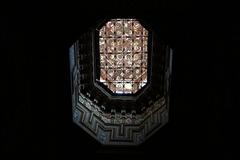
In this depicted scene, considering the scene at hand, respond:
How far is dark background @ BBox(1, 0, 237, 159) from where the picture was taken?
5.62 metres

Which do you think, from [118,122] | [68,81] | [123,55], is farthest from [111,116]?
[68,81]

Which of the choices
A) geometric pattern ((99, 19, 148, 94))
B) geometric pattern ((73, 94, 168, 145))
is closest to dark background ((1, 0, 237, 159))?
geometric pattern ((73, 94, 168, 145))

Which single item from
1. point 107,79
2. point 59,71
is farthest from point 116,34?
point 59,71

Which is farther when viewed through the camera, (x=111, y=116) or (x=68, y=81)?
(x=111, y=116)

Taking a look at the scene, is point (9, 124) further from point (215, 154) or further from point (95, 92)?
point (215, 154)

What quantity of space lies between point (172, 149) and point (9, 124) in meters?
2.25

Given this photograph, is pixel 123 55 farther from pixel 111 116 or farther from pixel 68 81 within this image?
pixel 68 81

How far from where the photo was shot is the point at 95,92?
24.3 feet

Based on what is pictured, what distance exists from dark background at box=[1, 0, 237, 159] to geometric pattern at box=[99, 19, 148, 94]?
1.12 meters

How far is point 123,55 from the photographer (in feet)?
24.5

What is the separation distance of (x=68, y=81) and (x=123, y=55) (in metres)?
1.39

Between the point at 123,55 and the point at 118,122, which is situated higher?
the point at 123,55

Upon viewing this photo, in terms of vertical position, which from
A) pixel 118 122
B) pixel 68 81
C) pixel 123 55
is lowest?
pixel 118 122

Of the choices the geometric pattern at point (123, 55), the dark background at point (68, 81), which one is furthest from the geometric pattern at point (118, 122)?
the geometric pattern at point (123, 55)
